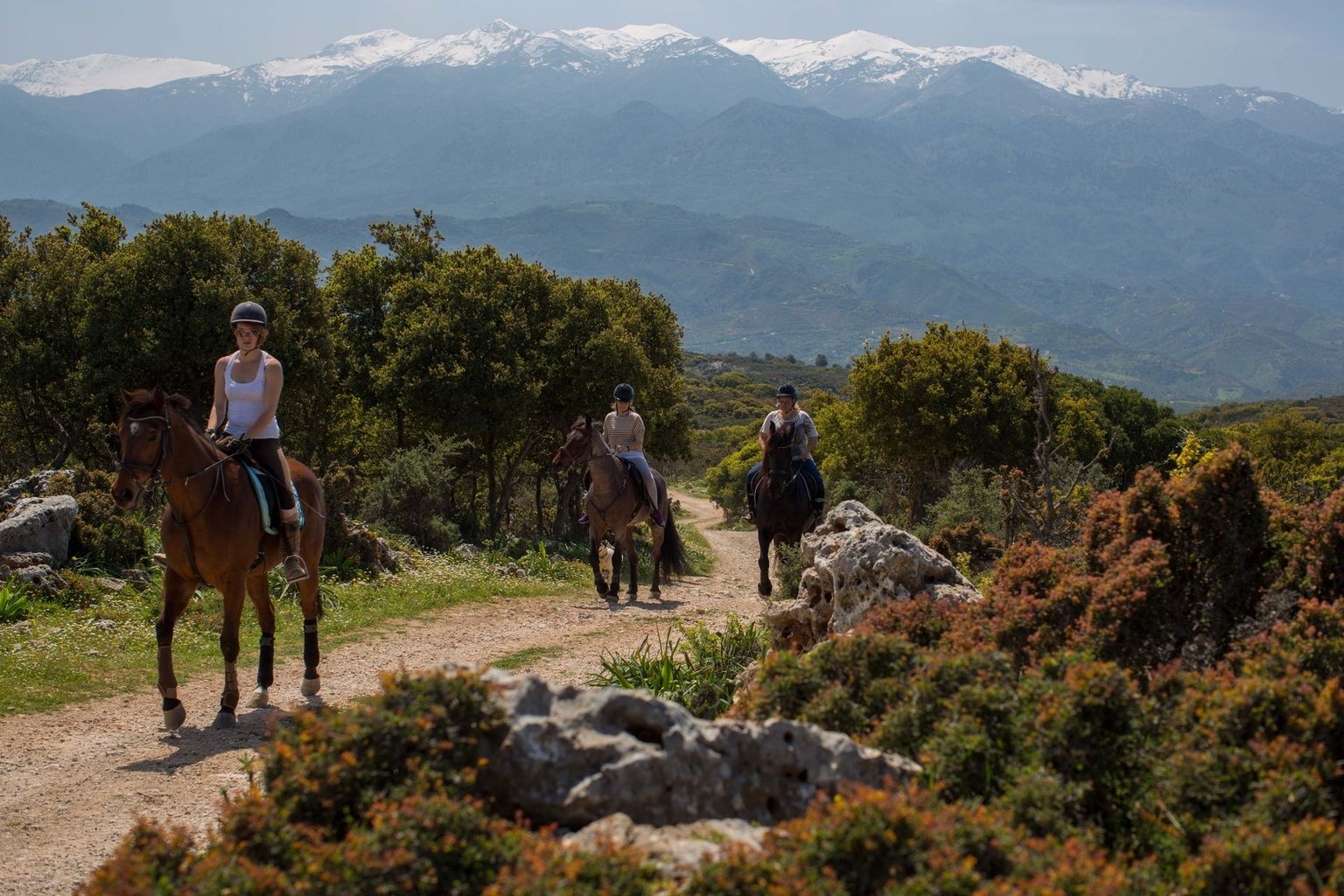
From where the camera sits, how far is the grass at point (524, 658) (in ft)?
38.4

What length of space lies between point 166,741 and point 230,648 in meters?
0.93

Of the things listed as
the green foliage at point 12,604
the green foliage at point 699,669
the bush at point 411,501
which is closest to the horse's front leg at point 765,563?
the green foliage at point 699,669

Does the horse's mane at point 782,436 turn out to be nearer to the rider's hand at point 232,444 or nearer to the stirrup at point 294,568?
the stirrup at point 294,568

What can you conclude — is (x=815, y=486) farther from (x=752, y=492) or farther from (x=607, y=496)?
(x=607, y=496)

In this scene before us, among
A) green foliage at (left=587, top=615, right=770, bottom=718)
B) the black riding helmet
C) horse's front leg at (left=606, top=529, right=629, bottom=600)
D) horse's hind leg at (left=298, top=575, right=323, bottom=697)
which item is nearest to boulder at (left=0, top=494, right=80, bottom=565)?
horse's hind leg at (left=298, top=575, right=323, bottom=697)

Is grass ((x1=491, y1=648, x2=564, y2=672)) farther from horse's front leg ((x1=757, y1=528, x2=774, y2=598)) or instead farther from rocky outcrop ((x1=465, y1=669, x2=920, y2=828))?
rocky outcrop ((x1=465, y1=669, x2=920, y2=828))

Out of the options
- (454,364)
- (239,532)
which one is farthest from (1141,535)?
(454,364)

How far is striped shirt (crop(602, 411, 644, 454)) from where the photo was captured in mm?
17781

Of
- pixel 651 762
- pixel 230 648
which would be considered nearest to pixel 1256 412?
pixel 230 648

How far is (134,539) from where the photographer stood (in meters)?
15.5

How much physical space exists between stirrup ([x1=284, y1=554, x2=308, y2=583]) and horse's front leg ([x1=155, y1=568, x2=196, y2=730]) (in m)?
0.84

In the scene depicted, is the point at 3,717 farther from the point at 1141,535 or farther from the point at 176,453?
the point at 1141,535

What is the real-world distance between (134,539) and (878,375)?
22.6 m

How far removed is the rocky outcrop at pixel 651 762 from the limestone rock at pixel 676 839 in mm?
125
